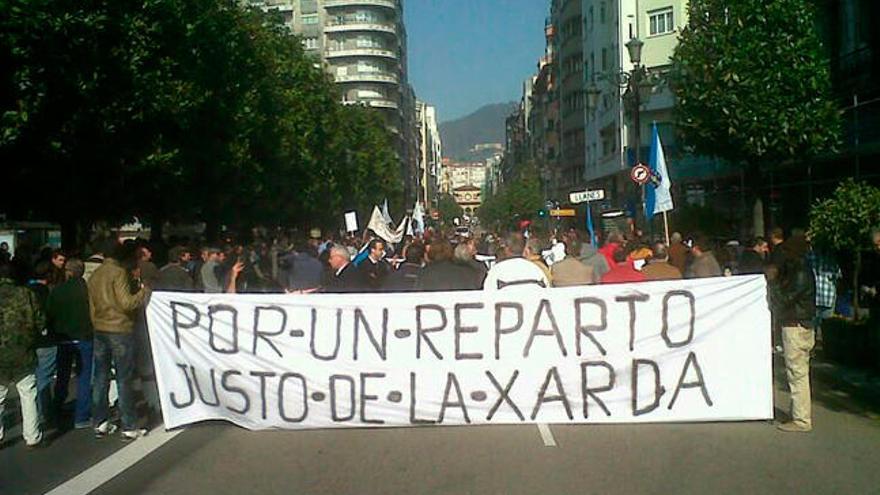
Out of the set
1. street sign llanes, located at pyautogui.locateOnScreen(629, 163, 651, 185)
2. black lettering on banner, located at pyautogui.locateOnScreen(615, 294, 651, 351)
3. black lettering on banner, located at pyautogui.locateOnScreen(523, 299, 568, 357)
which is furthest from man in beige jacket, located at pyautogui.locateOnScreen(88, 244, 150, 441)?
street sign llanes, located at pyautogui.locateOnScreen(629, 163, 651, 185)

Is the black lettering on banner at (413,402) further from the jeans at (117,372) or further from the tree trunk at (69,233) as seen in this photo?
the tree trunk at (69,233)

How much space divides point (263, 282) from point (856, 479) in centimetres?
1381

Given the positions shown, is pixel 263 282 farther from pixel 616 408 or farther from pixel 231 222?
pixel 231 222

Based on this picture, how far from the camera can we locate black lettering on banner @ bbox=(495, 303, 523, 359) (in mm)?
9734

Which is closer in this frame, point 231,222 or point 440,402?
point 440,402

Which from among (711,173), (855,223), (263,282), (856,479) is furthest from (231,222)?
(856,479)

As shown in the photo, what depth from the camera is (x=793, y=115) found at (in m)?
23.5

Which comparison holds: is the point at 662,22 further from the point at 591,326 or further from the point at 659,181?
the point at 591,326

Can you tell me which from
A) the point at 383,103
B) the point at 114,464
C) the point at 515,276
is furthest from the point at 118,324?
the point at 383,103

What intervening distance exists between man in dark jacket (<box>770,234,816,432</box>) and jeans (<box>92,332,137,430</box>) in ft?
19.6

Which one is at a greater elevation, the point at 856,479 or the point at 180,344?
the point at 180,344

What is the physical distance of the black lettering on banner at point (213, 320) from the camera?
9898 mm

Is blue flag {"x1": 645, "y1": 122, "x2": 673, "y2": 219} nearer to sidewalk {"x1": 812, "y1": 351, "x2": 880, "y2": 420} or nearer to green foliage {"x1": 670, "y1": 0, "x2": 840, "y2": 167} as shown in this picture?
green foliage {"x1": 670, "y1": 0, "x2": 840, "y2": 167}

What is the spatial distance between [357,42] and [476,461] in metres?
110
